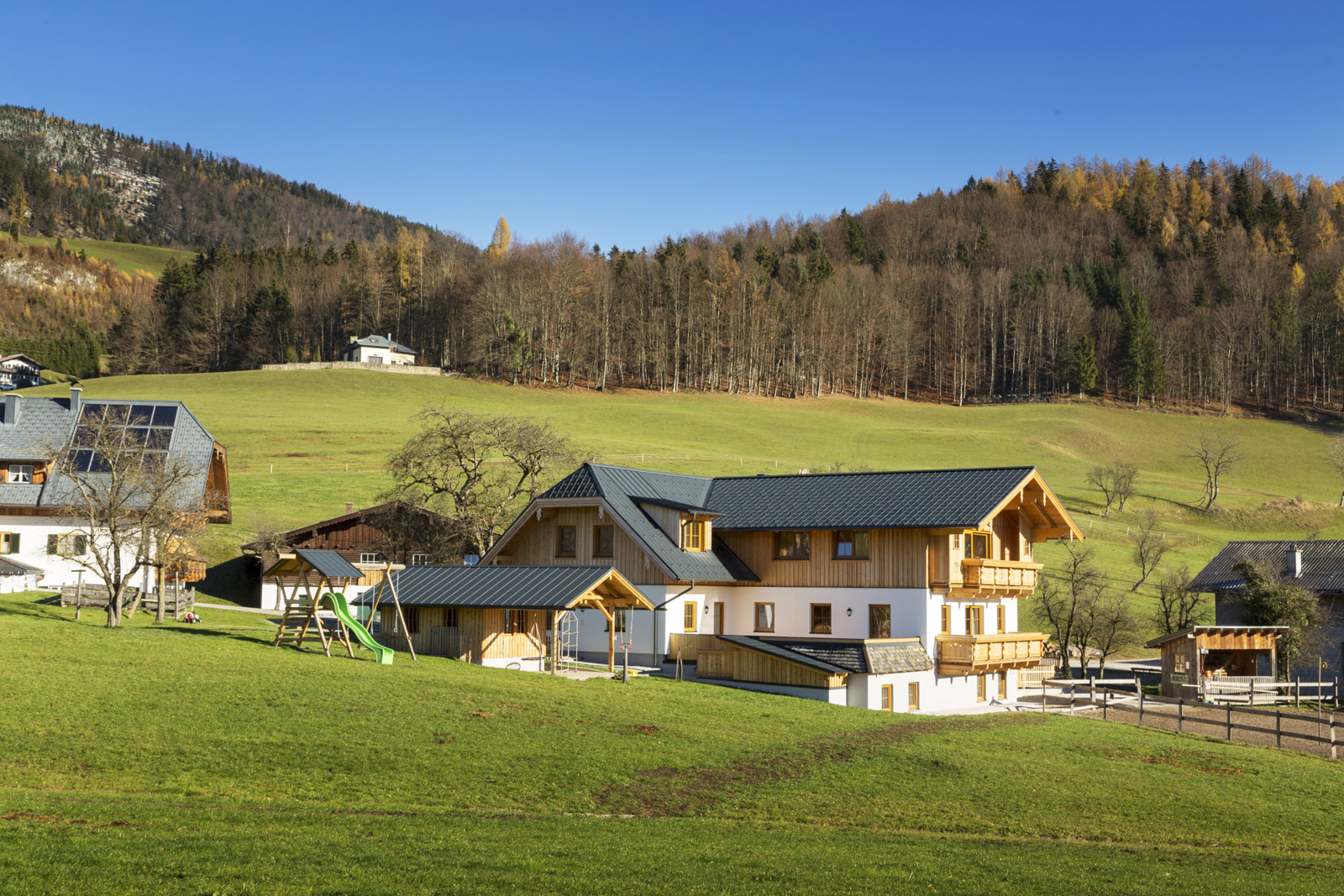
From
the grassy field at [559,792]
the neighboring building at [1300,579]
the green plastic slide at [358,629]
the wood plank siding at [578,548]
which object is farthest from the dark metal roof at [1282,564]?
the green plastic slide at [358,629]

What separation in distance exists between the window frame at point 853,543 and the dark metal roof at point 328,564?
1820 cm

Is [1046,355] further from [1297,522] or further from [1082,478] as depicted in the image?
[1297,522]

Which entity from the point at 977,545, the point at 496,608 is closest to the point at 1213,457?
the point at 977,545

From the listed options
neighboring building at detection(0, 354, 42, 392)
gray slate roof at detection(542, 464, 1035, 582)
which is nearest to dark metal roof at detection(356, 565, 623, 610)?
gray slate roof at detection(542, 464, 1035, 582)

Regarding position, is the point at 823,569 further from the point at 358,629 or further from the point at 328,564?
the point at 328,564

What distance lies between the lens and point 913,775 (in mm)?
23203

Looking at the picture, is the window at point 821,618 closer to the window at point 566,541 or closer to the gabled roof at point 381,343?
the window at point 566,541

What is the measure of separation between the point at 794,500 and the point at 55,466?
108ft

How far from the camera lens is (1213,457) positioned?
111812 mm

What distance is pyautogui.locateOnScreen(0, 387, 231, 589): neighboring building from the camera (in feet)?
169

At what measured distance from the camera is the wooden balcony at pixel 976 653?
40000mm

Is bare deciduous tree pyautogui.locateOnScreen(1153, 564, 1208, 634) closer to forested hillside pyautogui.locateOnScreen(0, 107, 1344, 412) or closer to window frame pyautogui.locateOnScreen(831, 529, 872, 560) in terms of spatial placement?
window frame pyautogui.locateOnScreen(831, 529, 872, 560)

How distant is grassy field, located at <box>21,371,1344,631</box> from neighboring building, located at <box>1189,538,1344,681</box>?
39.3 ft

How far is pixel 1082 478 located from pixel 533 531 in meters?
69.9
